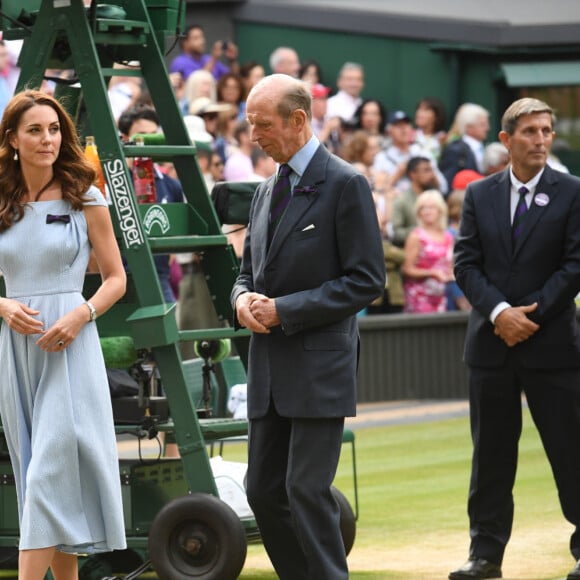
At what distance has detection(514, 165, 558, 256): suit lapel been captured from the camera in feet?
25.9

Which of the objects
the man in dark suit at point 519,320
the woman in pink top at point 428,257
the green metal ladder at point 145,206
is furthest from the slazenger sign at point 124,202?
the woman in pink top at point 428,257

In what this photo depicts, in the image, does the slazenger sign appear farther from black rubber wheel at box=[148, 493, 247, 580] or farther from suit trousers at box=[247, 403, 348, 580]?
suit trousers at box=[247, 403, 348, 580]

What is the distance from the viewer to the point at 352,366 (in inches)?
252

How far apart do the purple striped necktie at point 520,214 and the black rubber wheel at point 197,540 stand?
1904 millimetres

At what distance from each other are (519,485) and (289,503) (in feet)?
16.5

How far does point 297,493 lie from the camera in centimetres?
625

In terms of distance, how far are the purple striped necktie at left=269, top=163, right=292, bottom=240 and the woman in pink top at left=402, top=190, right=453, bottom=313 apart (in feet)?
32.5

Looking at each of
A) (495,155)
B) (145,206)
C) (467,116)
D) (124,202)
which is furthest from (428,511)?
(467,116)

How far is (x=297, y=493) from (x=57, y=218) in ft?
4.80

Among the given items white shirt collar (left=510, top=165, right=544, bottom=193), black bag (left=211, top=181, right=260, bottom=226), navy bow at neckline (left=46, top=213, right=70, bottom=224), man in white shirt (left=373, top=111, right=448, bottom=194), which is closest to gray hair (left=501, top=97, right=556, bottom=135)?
white shirt collar (left=510, top=165, right=544, bottom=193)

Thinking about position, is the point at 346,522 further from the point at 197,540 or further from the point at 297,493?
the point at 297,493

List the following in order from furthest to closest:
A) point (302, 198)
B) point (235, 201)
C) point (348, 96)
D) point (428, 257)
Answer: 1. point (348, 96)
2. point (428, 257)
3. point (235, 201)
4. point (302, 198)

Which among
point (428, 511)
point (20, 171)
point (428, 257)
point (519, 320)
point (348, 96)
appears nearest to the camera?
point (20, 171)

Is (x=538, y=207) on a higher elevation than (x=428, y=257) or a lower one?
higher
